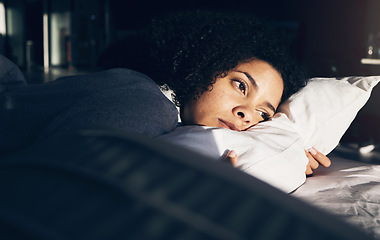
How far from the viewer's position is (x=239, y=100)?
1.10 m

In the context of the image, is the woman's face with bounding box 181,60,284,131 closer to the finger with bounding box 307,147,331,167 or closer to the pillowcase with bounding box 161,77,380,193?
the pillowcase with bounding box 161,77,380,193

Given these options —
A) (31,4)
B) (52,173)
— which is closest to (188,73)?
(52,173)

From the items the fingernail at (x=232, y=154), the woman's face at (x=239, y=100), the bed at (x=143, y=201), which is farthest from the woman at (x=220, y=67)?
the bed at (x=143, y=201)

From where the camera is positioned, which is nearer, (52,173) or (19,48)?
(52,173)

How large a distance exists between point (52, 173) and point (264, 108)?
39.5 inches

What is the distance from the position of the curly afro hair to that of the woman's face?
0.25 feet

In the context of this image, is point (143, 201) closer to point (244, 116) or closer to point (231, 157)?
point (231, 157)

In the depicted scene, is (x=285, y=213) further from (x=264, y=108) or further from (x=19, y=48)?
(x=19, y=48)

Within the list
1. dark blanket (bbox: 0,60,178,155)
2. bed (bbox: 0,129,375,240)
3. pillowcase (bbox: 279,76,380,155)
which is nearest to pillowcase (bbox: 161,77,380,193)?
pillowcase (bbox: 279,76,380,155)

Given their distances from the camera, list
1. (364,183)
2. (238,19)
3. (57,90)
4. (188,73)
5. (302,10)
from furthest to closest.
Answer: (302,10) < (238,19) < (188,73) < (364,183) < (57,90)

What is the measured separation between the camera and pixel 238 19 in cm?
144

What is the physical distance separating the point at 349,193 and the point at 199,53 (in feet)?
2.51

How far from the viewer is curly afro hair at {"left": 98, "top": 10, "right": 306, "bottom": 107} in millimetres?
1274

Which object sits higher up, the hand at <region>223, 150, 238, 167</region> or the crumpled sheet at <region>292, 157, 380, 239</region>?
the hand at <region>223, 150, 238, 167</region>
